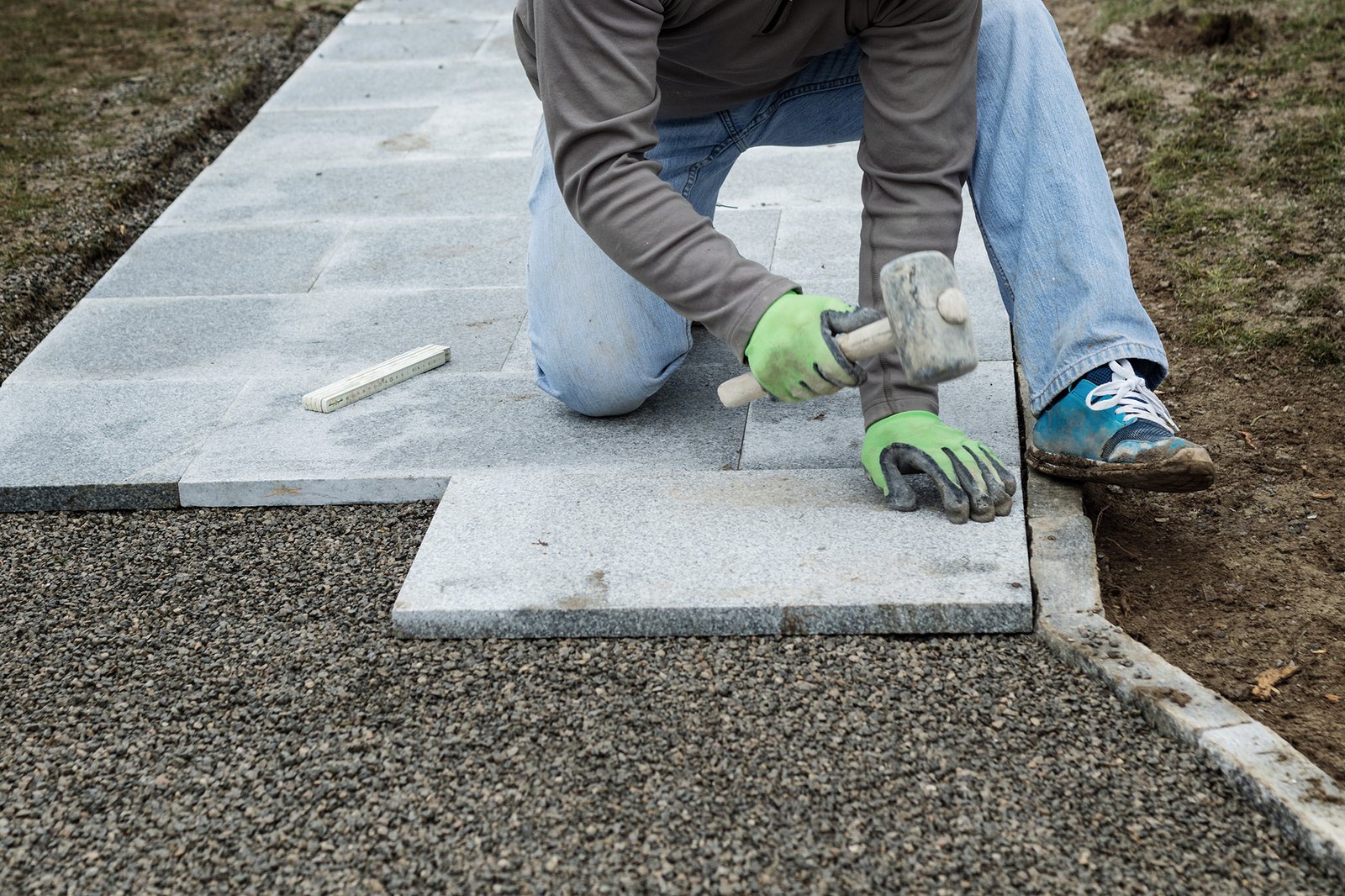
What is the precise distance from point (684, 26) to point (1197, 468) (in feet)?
3.86

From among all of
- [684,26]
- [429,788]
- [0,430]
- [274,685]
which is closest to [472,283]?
[0,430]

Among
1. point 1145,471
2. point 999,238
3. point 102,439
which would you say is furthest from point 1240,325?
point 102,439

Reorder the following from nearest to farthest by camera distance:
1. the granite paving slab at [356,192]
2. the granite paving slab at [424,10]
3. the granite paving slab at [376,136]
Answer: the granite paving slab at [356,192] < the granite paving slab at [376,136] < the granite paving slab at [424,10]

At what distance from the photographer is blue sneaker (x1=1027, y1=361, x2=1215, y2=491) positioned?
2.13 m

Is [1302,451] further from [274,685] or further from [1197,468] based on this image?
[274,685]

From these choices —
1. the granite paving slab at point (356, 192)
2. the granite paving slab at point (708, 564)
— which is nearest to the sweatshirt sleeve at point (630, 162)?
the granite paving slab at point (708, 564)

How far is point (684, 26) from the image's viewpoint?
222cm

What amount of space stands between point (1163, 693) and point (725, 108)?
145 cm

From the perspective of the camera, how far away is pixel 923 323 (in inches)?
74.8

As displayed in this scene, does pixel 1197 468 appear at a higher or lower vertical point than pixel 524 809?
higher

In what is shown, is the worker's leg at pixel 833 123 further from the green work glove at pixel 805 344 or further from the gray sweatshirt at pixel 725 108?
the green work glove at pixel 805 344

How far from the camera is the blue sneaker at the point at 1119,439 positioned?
6.99 feet

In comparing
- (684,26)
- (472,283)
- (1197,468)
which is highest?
(684,26)

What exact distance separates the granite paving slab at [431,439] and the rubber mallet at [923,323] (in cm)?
69
